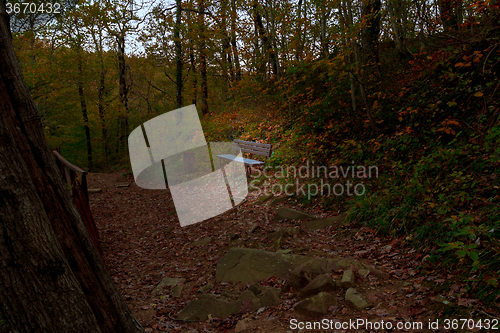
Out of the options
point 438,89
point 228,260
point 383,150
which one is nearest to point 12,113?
point 228,260

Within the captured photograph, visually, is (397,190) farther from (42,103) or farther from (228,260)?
(42,103)

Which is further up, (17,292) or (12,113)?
(12,113)

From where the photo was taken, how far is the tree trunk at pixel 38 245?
75.2 inches

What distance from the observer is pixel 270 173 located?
9000 mm

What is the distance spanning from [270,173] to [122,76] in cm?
1261

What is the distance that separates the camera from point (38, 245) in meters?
1.98

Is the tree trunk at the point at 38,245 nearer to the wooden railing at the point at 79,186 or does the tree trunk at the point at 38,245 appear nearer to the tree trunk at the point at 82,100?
the wooden railing at the point at 79,186

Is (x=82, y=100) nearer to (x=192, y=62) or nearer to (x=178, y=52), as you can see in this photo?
(x=192, y=62)

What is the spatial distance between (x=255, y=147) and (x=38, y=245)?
788 cm

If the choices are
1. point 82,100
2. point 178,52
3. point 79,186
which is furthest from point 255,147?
point 82,100

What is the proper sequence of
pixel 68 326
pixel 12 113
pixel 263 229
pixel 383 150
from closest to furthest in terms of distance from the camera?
pixel 68 326 → pixel 12 113 → pixel 263 229 → pixel 383 150

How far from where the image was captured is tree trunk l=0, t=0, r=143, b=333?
6.26 feet

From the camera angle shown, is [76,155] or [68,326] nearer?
[68,326]

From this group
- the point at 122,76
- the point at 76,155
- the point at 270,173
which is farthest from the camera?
the point at 76,155
